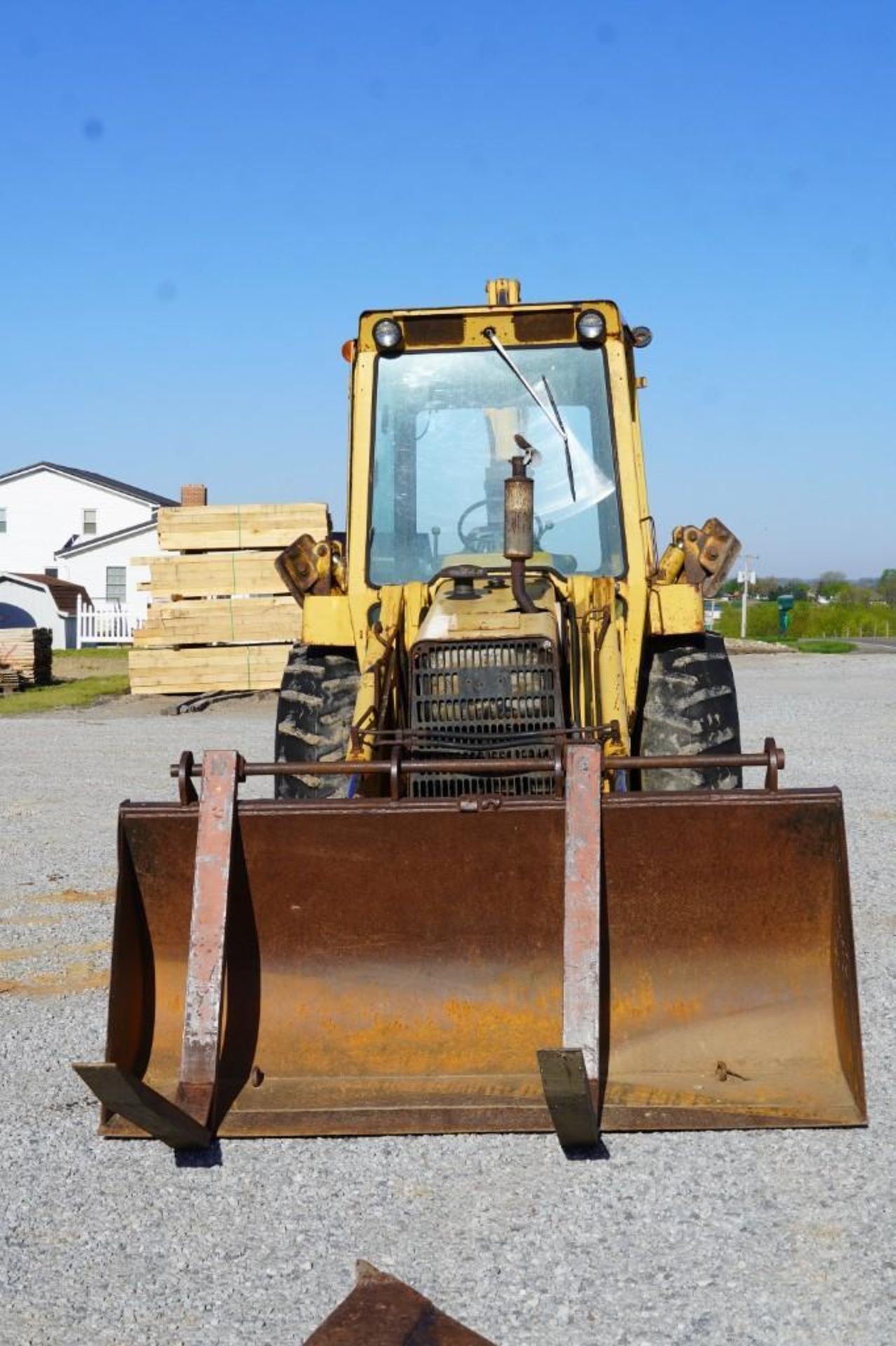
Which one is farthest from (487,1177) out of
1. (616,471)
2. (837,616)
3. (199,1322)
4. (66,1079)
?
(837,616)

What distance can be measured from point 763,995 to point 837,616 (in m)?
55.4

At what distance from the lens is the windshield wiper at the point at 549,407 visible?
6836 mm

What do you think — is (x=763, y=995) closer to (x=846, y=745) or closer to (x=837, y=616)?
(x=846, y=745)

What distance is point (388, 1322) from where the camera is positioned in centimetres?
358

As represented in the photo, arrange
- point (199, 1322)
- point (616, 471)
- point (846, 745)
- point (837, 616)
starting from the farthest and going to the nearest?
point (837, 616), point (846, 745), point (616, 471), point (199, 1322)

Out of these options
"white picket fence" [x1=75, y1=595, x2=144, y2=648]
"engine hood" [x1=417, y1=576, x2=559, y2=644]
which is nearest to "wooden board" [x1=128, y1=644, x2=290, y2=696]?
"engine hood" [x1=417, y1=576, x2=559, y2=644]

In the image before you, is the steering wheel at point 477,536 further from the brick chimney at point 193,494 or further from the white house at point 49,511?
the white house at point 49,511

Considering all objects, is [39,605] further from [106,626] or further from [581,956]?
[581,956]

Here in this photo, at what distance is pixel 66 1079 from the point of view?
5.50 m

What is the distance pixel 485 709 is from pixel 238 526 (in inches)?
582

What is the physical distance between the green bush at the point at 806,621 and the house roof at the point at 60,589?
800 inches

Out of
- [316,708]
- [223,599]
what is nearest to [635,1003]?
[316,708]

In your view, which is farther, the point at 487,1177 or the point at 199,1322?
the point at 487,1177

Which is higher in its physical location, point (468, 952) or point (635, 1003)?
point (468, 952)
